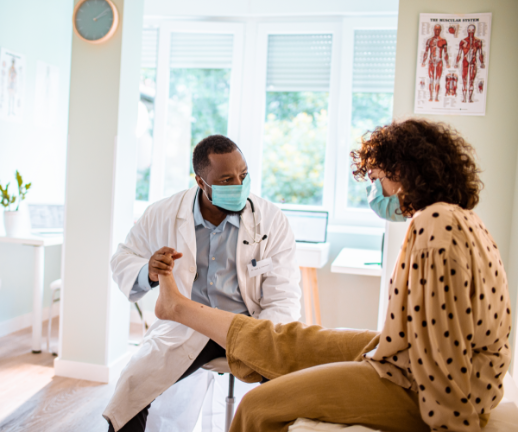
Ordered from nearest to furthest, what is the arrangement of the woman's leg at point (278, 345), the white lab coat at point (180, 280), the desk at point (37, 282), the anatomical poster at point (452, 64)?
the woman's leg at point (278, 345), the white lab coat at point (180, 280), the anatomical poster at point (452, 64), the desk at point (37, 282)

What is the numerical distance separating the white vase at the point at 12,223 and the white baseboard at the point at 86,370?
33.5 inches

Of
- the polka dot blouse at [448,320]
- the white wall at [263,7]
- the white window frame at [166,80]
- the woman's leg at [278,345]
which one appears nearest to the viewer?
the polka dot blouse at [448,320]

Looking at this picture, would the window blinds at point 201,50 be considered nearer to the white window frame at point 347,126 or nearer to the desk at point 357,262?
the white window frame at point 347,126

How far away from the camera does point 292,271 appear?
170cm

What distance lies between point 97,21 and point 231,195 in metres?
1.39

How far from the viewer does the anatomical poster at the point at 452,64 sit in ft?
6.77

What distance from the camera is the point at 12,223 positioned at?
9.00 ft

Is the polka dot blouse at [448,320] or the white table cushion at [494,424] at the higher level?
the polka dot blouse at [448,320]

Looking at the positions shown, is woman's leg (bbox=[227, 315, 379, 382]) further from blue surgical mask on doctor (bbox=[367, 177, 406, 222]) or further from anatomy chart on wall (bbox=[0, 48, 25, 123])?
anatomy chart on wall (bbox=[0, 48, 25, 123])

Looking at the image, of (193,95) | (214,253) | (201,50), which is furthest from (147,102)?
(214,253)

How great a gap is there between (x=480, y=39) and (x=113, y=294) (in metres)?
2.22

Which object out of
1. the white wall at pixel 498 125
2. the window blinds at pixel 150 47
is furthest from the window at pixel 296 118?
the white wall at pixel 498 125

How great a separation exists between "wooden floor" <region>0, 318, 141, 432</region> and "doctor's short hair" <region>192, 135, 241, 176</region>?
122cm

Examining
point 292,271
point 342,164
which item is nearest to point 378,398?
point 292,271
